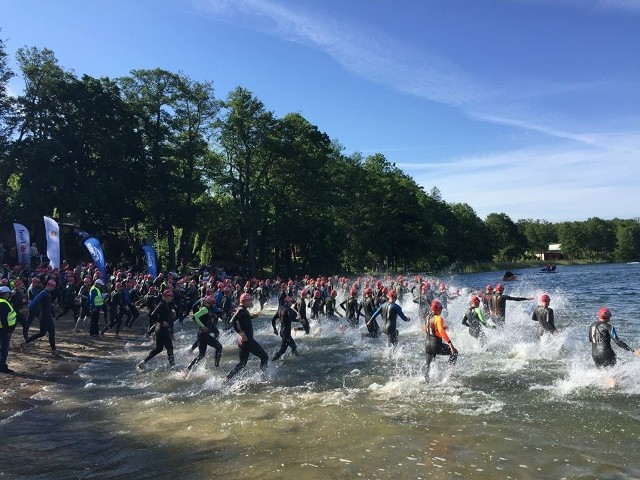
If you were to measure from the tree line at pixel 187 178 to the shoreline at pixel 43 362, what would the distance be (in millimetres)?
20398

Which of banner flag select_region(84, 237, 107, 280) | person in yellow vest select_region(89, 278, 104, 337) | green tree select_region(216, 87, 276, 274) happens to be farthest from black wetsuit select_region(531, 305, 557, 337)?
green tree select_region(216, 87, 276, 274)

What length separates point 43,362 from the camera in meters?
11.8

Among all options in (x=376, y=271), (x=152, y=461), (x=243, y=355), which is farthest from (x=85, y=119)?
(x=376, y=271)

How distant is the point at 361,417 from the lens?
773cm

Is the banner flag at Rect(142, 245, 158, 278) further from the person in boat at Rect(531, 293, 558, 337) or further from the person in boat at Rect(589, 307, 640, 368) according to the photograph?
the person in boat at Rect(589, 307, 640, 368)

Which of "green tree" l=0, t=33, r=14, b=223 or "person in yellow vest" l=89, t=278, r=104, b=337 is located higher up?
"green tree" l=0, t=33, r=14, b=223

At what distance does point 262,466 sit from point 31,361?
28.2 ft

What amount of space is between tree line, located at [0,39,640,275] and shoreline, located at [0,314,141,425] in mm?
20398

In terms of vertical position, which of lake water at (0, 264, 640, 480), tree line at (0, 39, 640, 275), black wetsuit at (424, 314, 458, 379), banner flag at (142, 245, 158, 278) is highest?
tree line at (0, 39, 640, 275)

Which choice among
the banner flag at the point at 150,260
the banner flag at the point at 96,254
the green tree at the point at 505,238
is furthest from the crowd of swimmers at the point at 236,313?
the green tree at the point at 505,238

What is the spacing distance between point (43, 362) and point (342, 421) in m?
8.21

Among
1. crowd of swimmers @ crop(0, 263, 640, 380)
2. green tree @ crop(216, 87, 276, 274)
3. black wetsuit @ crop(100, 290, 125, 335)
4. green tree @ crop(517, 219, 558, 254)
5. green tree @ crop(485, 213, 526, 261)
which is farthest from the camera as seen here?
green tree @ crop(517, 219, 558, 254)

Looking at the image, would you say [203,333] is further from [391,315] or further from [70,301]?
[70,301]

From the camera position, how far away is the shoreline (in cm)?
891
